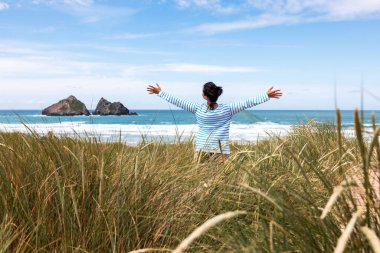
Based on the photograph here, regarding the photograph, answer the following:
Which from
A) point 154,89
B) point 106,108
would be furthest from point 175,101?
point 106,108

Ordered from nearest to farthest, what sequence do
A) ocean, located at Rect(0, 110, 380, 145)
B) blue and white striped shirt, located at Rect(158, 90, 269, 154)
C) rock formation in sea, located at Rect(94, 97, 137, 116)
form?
ocean, located at Rect(0, 110, 380, 145), blue and white striped shirt, located at Rect(158, 90, 269, 154), rock formation in sea, located at Rect(94, 97, 137, 116)

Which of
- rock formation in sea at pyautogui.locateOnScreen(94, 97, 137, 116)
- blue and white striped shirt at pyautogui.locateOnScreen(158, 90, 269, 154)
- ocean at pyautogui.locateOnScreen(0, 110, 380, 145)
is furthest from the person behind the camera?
rock formation in sea at pyautogui.locateOnScreen(94, 97, 137, 116)

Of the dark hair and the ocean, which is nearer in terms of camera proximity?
the ocean

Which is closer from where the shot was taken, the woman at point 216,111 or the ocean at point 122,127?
the ocean at point 122,127

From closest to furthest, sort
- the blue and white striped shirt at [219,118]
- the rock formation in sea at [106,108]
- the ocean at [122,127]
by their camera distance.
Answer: the ocean at [122,127]
the blue and white striped shirt at [219,118]
the rock formation in sea at [106,108]

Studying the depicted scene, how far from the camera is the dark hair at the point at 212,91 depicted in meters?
6.80

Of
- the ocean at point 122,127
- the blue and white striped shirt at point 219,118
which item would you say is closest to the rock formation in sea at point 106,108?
the ocean at point 122,127

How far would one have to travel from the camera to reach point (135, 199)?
318cm

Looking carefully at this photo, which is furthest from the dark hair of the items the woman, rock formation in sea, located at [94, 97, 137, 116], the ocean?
rock formation in sea, located at [94, 97, 137, 116]

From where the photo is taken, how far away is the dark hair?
6805mm

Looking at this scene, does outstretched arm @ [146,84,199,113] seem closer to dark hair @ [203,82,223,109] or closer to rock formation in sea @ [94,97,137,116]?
dark hair @ [203,82,223,109]

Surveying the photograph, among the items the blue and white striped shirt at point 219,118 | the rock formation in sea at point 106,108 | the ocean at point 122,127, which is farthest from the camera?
the rock formation in sea at point 106,108

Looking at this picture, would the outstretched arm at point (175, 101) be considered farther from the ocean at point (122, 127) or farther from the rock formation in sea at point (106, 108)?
the rock formation in sea at point (106, 108)

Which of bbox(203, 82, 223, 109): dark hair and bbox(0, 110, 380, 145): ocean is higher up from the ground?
bbox(203, 82, 223, 109): dark hair
